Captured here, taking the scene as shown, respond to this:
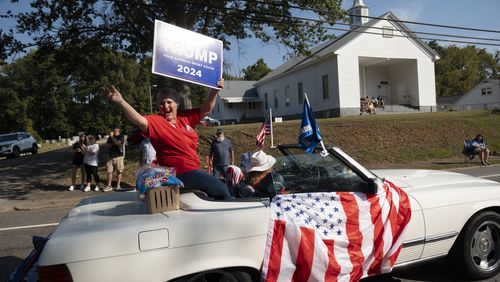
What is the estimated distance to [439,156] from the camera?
1848 cm

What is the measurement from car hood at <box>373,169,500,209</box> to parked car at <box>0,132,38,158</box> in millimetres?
27662

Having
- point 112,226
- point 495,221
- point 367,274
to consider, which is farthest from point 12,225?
point 495,221

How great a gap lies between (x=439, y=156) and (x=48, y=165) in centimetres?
1684

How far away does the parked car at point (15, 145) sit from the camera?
26.3 meters

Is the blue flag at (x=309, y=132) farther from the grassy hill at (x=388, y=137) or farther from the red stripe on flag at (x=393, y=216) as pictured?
the grassy hill at (x=388, y=137)

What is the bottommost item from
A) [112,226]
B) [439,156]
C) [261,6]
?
[439,156]

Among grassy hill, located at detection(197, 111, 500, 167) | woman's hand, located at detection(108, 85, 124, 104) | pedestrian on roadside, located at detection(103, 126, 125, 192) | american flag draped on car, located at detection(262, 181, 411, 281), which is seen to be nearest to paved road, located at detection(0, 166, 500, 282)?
american flag draped on car, located at detection(262, 181, 411, 281)

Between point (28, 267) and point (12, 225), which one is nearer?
point (28, 267)

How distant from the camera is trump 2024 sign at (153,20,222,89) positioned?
15.2ft

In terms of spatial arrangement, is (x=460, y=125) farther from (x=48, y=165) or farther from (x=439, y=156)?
(x=48, y=165)

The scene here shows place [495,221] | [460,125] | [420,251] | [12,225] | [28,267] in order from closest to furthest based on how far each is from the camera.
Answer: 1. [28,267]
2. [420,251]
3. [495,221]
4. [12,225]
5. [460,125]

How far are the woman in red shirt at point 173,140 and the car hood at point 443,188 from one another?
173 cm

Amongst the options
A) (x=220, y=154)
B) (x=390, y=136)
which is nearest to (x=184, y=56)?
(x=220, y=154)

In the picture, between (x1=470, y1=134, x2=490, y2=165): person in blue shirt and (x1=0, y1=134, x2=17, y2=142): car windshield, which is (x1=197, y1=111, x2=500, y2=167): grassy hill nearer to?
(x1=470, y1=134, x2=490, y2=165): person in blue shirt
